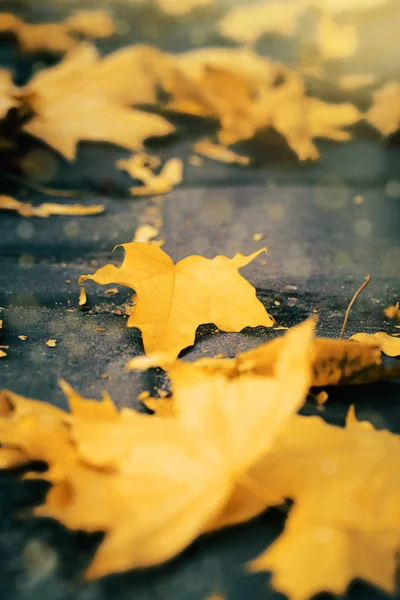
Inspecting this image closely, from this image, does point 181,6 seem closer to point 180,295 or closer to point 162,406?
point 180,295

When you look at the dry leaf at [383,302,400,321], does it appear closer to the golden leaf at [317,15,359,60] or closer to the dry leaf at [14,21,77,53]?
the golden leaf at [317,15,359,60]

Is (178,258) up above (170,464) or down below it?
below

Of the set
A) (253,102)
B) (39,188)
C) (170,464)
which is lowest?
(39,188)

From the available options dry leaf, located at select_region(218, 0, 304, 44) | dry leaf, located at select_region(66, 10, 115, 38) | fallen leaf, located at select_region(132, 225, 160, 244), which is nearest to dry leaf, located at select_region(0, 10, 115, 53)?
dry leaf, located at select_region(66, 10, 115, 38)

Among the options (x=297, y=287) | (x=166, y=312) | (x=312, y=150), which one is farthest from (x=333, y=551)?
(x=312, y=150)

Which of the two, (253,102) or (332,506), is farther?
(253,102)

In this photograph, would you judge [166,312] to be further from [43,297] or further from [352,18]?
[352,18]

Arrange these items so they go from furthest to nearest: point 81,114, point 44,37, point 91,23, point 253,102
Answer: point 91,23 < point 44,37 < point 253,102 < point 81,114

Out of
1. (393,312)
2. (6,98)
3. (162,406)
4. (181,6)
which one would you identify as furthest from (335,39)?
(162,406)
